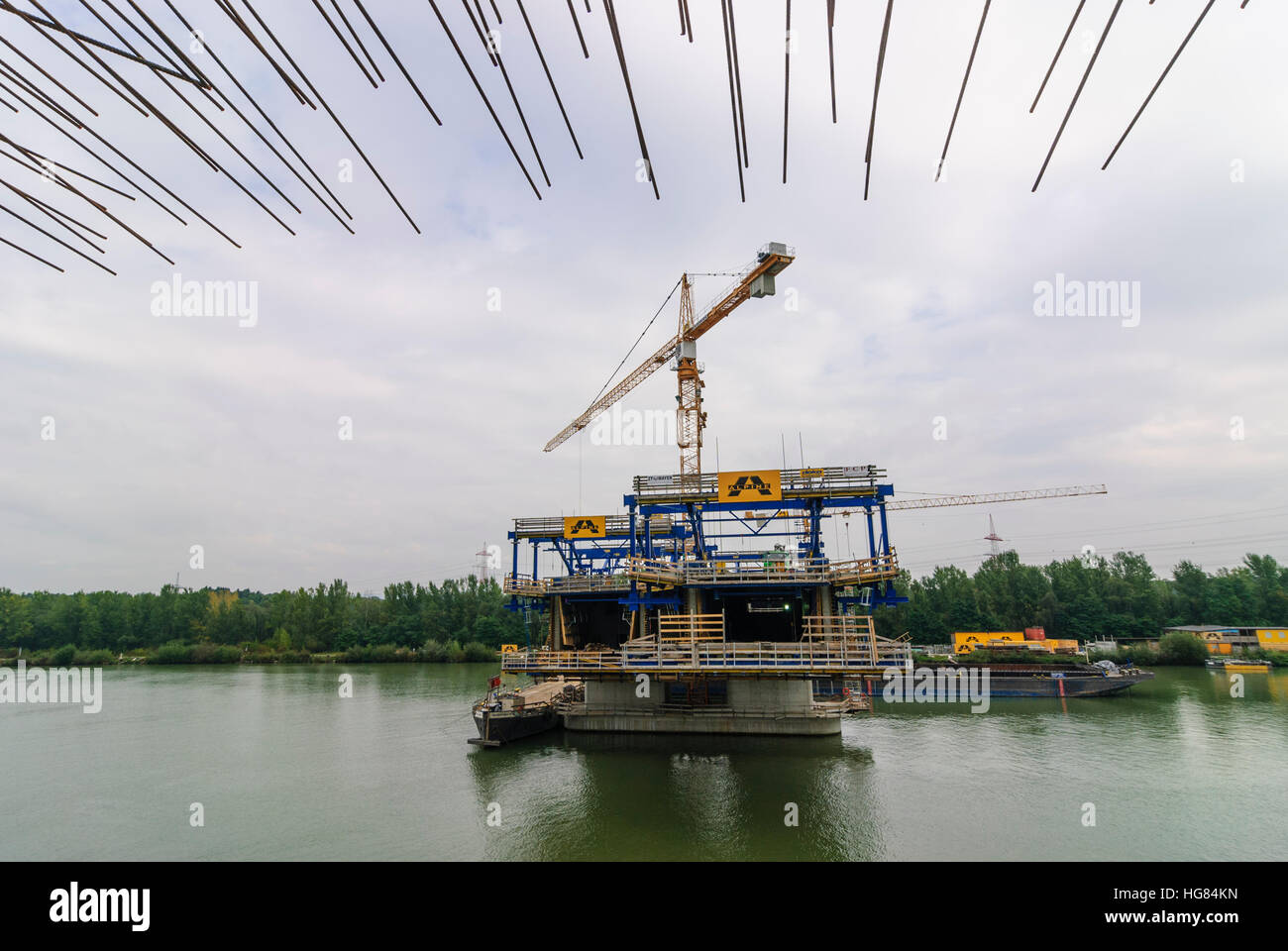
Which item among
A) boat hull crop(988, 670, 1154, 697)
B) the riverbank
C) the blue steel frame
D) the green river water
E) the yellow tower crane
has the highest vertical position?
the yellow tower crane

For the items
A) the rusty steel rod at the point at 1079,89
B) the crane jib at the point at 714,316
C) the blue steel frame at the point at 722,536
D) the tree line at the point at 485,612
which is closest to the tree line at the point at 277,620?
the tree line at the point at 485,612

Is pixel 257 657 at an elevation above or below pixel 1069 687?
below

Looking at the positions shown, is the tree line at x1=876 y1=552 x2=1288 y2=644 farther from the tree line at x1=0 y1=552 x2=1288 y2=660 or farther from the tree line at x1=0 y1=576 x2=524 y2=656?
the tree line at x1=0 y1=576 x2=524 y2=656

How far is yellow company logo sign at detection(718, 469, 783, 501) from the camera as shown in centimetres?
3434

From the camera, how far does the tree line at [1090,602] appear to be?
89750 millimetres

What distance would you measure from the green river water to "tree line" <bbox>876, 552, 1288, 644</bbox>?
50.4m

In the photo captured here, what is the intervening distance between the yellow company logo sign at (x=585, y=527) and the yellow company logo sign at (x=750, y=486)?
956 centimetres

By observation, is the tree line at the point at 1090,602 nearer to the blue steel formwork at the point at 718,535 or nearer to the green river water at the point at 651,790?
the green river water at the point at 651,790

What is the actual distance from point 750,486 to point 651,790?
54.4ft

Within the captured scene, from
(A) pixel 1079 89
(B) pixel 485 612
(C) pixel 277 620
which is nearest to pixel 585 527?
(A) pixel 1079 89

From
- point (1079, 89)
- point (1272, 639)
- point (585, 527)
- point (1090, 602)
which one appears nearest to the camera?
point (1079, 89)

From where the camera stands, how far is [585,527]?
136ft

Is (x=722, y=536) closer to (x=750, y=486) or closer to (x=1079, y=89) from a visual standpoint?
(x=750, y=486)

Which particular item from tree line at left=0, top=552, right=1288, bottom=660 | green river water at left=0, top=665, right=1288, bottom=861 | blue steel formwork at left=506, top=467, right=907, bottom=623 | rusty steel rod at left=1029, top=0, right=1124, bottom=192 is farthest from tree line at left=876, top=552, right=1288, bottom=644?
rusty steel rod at left=1029, top=0, right=1124, bottom=192
